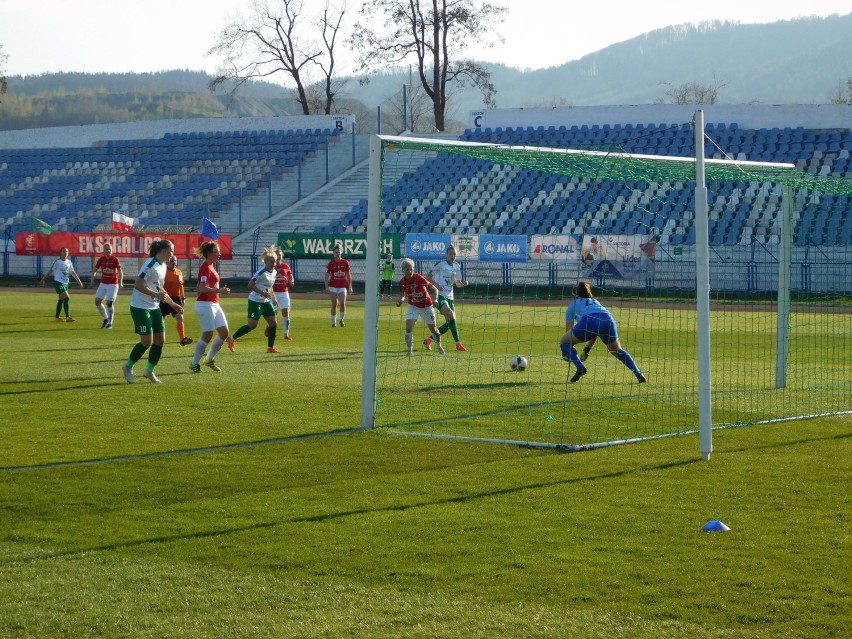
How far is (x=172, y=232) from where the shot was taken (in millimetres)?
45250

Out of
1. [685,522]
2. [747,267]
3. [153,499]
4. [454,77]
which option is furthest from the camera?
[454,77]

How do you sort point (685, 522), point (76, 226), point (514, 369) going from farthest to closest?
point (76, 226), point (514, 369), point (685, 522)

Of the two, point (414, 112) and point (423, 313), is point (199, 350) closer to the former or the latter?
point (423, 313)

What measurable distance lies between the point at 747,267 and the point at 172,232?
2294 centimetres

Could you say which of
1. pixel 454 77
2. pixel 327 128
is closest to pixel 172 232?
pixel 327 128

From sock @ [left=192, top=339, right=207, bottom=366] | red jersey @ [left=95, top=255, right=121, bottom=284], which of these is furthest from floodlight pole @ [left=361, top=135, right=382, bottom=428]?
red jersey @ [left=95, top=255, right=121, bottom=284]

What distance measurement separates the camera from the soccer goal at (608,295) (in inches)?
449

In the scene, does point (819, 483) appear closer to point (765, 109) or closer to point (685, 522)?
point (685, 522)

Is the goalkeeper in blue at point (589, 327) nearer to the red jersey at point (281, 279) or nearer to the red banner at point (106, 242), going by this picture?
the red jersey at point (281, 279)

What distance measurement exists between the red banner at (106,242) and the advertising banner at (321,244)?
223 cm

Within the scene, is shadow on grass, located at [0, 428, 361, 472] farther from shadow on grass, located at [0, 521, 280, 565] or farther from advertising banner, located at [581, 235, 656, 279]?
advertising banner, located at [581, 235, 656, 279]

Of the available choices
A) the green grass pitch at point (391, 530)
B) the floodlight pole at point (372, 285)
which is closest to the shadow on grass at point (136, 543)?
the green grass pitch at point (391, 530)

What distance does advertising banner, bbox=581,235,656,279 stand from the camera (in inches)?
1129

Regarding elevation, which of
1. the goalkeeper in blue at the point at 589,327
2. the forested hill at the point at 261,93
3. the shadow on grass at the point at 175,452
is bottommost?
the shadow on grass at the point at 175,452
